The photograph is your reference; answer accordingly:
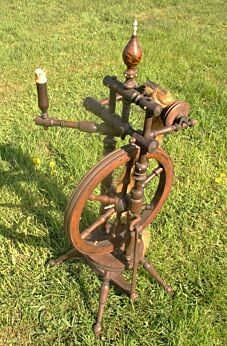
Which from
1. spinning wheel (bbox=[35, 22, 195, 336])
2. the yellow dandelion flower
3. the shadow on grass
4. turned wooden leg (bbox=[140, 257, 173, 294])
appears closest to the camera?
spinning wheel (bbox=[35, 22, 195, 336])

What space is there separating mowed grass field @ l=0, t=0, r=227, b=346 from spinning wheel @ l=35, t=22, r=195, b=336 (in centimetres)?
14

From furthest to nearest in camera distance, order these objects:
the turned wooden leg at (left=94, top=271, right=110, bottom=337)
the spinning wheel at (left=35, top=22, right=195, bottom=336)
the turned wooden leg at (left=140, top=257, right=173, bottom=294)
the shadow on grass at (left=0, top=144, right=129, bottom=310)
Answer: the shadow on grass at (left=0, top=144, right=129, bottom=310)
the turned wooden leg at (left=140, top=257, right=173, bottom=294)
the turned wooden leg at (left=94, top=271, right=110, bottom=337)
the spinning wheel at (left=35, top=22, right=195, bottom=336)

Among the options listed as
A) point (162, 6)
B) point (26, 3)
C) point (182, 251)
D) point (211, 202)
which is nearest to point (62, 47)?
point (26, 3)

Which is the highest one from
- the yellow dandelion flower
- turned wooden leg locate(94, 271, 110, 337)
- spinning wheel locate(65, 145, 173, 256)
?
spinning wheel locate(65, 145, 173, 256)

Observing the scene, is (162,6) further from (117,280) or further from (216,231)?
(117,280)

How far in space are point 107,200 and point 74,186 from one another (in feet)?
3.50

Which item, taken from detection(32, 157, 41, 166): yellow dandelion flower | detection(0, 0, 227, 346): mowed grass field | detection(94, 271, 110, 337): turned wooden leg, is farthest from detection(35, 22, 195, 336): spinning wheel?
detection(32, 157, 41, 166): yellow dandelion flower

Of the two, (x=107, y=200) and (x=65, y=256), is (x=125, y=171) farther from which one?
(x=65, y=256)

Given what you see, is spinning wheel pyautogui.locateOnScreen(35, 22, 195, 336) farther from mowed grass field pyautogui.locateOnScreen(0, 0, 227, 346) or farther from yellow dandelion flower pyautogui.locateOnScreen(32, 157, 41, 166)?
yellow dandelion flower pyautogui.locateOnScreen(32, 157, 41, 166)

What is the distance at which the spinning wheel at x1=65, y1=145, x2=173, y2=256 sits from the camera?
5.33 feet

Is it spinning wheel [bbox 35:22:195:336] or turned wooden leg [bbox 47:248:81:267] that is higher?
spinning wheel [bbox 35:22:195:336]

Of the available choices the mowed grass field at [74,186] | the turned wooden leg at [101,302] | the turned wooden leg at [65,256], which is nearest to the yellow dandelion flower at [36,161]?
the mowed grass field at [74,186]

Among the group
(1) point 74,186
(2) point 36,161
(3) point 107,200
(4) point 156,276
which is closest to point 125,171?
(3) point 107,200

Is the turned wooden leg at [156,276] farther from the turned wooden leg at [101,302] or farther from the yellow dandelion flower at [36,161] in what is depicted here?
the yellow dandelion flower at [36,161]
